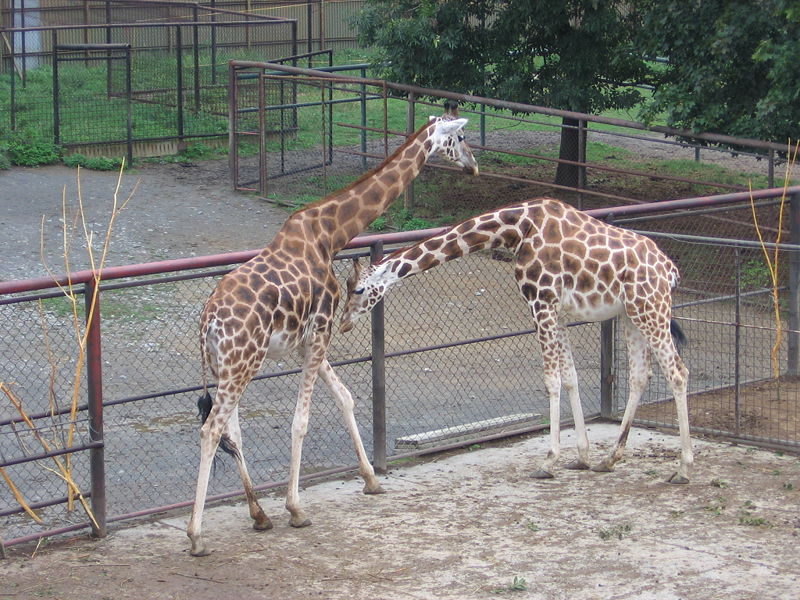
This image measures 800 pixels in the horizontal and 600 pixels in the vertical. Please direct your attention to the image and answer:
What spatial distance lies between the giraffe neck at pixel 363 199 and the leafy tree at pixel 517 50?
7369 millimetres

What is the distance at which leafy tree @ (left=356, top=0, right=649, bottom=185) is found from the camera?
47.6 feet

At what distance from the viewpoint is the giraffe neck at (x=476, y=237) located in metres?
7.38

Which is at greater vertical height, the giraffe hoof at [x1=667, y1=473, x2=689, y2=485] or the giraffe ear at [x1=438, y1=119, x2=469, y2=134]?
the giraffe ear at [x1=438, y1=119, x2=469, y2=134]

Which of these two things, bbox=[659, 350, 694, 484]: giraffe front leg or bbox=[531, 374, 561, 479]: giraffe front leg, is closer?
bbox=[659, 350, 694, 484]: giraffe front leg

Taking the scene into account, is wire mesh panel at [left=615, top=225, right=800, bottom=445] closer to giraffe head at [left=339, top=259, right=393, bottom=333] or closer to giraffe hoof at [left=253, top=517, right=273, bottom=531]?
giraffe head at [left=339, top=259, right=393, bottom=333]

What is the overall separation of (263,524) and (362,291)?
1.50 metres

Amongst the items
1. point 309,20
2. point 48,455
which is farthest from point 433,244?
point 309,20

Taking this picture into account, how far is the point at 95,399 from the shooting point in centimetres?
651

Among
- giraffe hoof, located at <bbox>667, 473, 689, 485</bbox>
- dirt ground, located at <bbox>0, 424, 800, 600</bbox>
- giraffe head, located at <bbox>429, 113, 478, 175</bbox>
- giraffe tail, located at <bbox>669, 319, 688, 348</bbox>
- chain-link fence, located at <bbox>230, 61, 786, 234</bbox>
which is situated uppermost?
giraffe head, located at <bbox>429, 113, 478, 175</bbox>

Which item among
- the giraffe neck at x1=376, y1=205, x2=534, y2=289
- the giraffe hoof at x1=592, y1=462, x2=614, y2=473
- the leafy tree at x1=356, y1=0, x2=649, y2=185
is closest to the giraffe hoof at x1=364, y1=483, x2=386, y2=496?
the giraffe neck at x1=376, y1=205, x2=534, y2=289

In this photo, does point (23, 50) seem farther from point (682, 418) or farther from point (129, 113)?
point (682, 418)

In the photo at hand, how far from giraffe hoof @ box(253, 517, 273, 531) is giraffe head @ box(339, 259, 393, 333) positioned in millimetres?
1214

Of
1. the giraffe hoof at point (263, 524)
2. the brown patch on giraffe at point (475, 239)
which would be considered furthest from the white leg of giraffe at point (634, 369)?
the giraffe hoof at point (263, 524)

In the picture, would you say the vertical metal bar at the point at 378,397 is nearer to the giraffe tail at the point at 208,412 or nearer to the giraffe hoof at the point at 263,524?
the giraffe hoof at the point at 263,524
